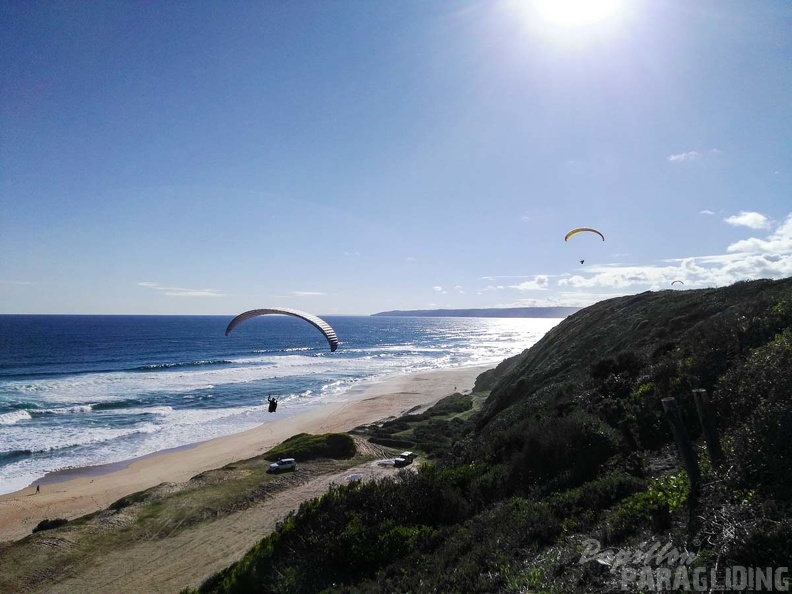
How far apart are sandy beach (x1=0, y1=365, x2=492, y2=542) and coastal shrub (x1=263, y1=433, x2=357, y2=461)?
545cm

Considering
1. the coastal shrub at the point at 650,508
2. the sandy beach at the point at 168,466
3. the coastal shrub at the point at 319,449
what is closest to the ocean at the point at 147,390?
the sandy beach at the point at 168,466

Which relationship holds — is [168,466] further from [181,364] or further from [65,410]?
[181,364]

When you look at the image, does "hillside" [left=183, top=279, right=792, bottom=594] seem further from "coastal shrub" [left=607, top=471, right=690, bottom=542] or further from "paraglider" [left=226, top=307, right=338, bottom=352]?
"paraglider" [left=226, top=307, right=338, bottom=352]

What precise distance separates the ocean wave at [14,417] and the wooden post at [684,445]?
163 ft

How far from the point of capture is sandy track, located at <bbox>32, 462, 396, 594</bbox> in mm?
13422

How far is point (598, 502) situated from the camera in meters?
7.34

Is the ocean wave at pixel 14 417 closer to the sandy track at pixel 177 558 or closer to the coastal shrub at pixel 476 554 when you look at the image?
the sandy track at pixel 177 558

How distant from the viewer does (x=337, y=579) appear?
26.0 ft

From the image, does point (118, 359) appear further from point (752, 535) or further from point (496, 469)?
point (752, 535)

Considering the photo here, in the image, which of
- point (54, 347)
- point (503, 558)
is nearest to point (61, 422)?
point (503, 558)

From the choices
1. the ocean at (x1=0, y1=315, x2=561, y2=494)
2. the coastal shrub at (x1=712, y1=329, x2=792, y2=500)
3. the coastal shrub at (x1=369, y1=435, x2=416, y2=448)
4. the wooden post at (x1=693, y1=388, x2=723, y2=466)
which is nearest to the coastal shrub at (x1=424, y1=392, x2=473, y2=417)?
the coastal shrub at (x1=369, y1=435, x2=416, y2=448)

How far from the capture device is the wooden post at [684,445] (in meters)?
6.60

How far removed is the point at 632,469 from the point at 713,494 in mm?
2473

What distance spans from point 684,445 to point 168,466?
30.9 m
